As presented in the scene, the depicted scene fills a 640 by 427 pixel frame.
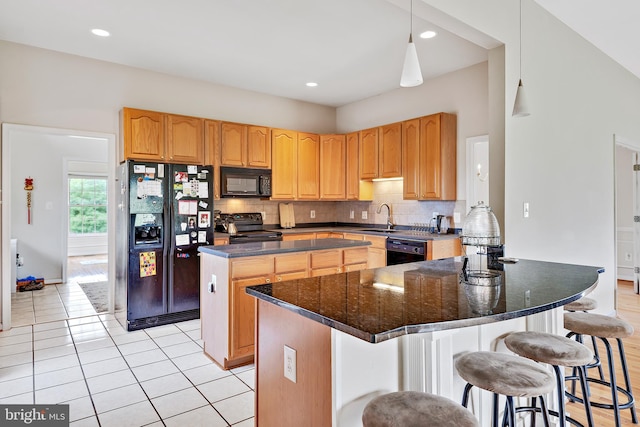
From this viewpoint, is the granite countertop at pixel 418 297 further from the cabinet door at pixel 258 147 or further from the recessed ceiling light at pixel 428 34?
the cabinet door at pixel 258 147

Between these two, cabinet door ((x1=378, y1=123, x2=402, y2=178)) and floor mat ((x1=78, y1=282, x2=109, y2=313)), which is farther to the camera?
cabinet door ((x1=378, y1=123, x2=402, y2=178))

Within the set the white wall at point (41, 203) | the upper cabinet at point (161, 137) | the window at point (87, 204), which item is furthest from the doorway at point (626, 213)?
the window at point (87, 204)

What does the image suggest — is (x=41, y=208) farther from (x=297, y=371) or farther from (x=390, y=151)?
(x=297, y=371)

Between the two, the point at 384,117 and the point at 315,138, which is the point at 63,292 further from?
the point at 384,117

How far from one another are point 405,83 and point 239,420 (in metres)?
2.17

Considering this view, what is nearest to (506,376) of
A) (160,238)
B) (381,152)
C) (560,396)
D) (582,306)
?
(560,396)

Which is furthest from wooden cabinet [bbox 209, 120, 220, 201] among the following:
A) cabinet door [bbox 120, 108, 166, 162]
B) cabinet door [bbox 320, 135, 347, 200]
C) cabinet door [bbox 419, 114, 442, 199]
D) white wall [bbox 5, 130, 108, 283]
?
white wall [bbox 5, 130, 108, 283]

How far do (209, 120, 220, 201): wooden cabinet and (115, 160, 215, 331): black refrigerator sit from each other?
347mm

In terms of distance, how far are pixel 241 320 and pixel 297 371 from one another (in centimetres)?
154

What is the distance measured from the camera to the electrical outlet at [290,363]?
144cm

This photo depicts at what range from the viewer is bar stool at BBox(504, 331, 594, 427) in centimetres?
157

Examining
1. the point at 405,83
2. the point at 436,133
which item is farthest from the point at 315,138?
the point at 405,83

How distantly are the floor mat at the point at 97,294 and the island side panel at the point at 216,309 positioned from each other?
2.10 metres

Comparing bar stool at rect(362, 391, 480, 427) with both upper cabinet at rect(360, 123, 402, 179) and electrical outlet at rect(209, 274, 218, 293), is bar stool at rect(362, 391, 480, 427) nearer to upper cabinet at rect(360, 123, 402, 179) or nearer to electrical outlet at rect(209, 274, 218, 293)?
electrical outlet at rect(209, 274, 218, 293)
